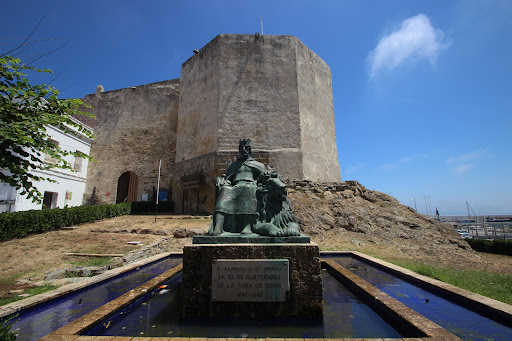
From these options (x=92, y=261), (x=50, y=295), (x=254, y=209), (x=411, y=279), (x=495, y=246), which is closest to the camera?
(x=50, y=295)

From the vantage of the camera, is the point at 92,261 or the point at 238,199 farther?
the point at 92,261

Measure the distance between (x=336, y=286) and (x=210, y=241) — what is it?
227cm

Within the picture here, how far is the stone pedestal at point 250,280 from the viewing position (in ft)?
9.93

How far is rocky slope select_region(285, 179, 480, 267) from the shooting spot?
8320 millimetres

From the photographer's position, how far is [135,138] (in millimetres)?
21172

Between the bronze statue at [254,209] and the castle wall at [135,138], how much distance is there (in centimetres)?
1698

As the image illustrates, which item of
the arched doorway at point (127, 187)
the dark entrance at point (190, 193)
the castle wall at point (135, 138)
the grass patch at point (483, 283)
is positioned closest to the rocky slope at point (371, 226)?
the grass patch at point (483, 283)

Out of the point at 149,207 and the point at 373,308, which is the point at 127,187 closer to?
the point at 149,207

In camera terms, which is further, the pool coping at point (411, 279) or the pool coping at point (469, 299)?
the pool coping at point (469, 299)

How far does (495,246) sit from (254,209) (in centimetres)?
1263

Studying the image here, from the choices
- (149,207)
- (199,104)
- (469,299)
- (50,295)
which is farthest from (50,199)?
(469,299)

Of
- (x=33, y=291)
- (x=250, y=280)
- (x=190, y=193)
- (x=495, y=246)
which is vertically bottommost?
(x=33, y=291)

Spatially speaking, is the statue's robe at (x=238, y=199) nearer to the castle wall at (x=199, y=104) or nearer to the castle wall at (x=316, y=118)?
the castle wall at (x=316, y=118)

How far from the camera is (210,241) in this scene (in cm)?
339
